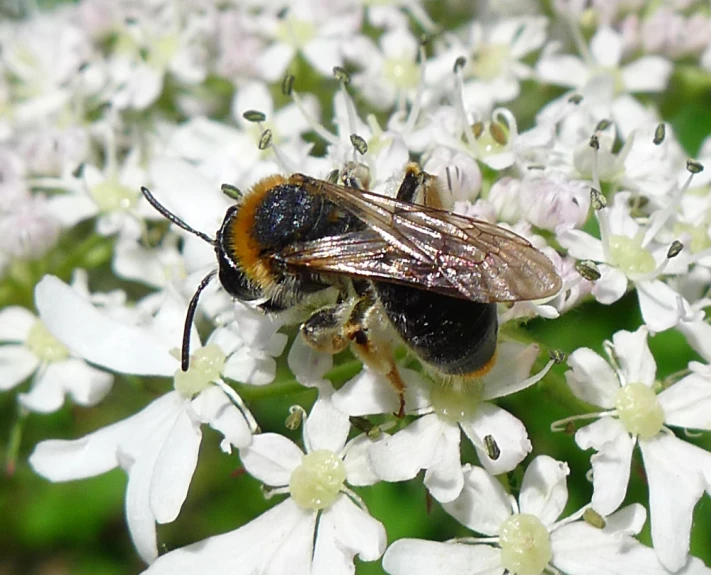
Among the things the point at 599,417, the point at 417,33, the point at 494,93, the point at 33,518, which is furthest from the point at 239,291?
the point at 33,518

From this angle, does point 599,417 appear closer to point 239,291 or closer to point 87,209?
point 239,291

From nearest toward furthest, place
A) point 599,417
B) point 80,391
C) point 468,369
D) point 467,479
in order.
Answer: point 468,369 → point 467,479 → point 599,417 → point 80,391

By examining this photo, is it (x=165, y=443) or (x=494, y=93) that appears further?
(x=494, y=93)

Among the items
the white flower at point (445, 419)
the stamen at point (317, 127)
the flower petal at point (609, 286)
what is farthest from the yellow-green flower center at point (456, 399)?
the stamen at point (317, 127)

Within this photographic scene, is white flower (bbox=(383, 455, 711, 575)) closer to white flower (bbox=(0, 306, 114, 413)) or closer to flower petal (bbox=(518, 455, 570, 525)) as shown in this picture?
flower petal (bbox=(518, 455, 570, 525))

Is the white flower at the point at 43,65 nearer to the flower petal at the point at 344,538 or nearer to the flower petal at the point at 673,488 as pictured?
the flower petal at the point at 344,538

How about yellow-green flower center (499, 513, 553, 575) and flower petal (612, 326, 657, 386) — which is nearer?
yellow-green flower center (499, 513, 553, 575)

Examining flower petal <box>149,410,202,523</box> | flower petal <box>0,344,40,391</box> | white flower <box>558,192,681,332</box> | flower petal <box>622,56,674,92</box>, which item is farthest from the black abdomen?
flower petal <box>622,56,674,92</box>
